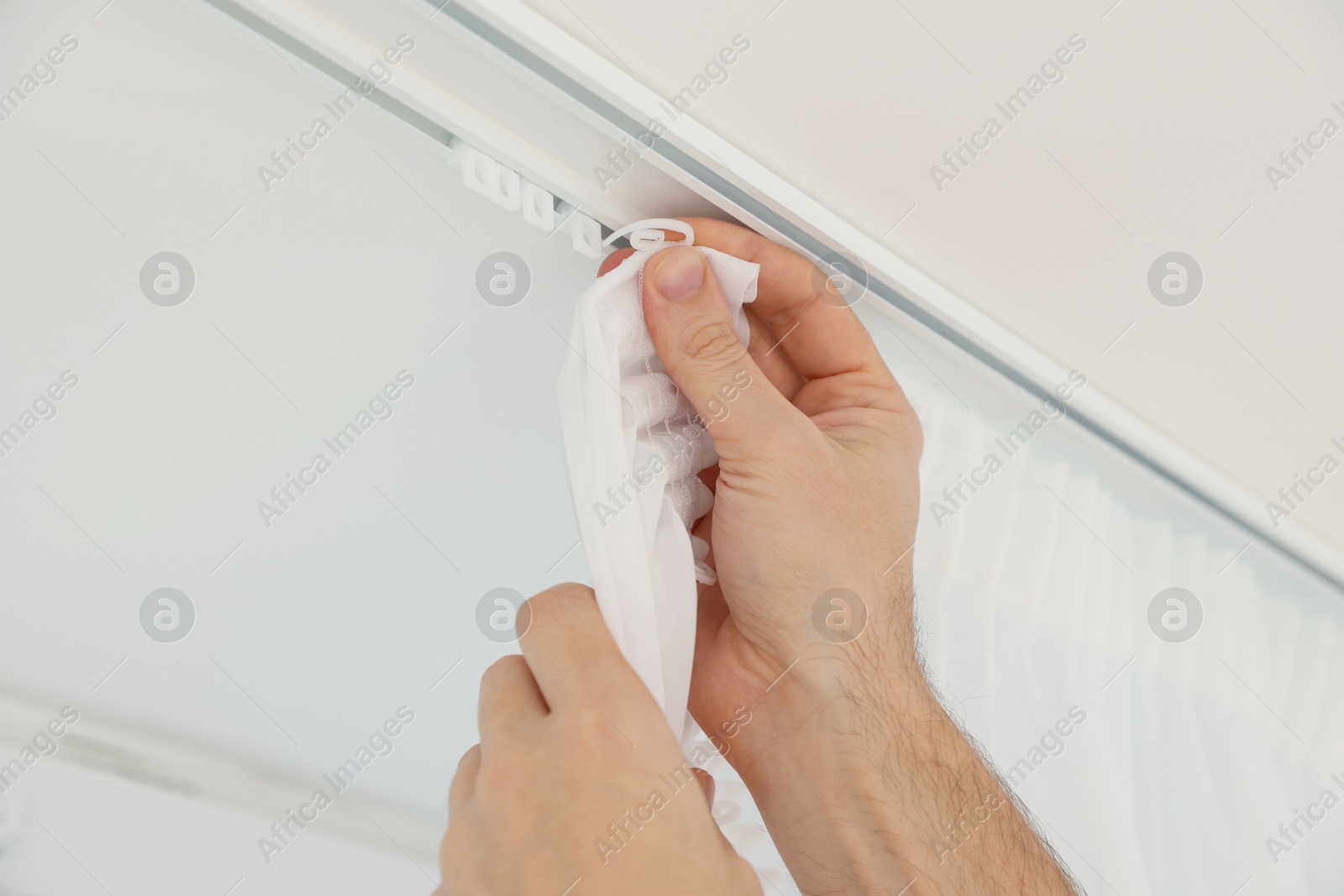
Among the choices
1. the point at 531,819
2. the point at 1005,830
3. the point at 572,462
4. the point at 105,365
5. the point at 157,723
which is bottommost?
the point at 1005,830

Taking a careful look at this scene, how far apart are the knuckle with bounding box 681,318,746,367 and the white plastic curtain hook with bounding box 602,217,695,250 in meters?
0.06

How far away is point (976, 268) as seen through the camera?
2.08 ft

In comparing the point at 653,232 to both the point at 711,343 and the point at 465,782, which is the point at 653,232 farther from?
the point at 465,782

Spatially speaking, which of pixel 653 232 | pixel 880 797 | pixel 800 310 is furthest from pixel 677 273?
pixel 880 797

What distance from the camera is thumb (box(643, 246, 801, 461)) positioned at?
0.53m

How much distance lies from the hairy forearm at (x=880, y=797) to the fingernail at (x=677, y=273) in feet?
0.95

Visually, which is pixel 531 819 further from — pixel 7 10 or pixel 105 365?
pixel 7 10

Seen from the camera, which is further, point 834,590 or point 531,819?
point 834,590

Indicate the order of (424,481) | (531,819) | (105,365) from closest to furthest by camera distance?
(531,819)
(105,365)
(424,481)

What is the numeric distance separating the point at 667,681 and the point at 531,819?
13 cm

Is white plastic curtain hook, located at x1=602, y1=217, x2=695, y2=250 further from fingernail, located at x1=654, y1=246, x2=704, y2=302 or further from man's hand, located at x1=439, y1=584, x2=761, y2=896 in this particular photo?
man's hand, located at x1=439, y1=584, x2=761, y2=896

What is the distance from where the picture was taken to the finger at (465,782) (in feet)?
1.49

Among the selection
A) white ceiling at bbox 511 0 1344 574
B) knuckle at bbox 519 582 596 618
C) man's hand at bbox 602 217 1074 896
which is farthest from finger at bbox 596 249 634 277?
knuckle at bbox 519 582 596 618

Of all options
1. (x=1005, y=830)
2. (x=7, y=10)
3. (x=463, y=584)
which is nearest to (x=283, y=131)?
(x=7, y=10)
